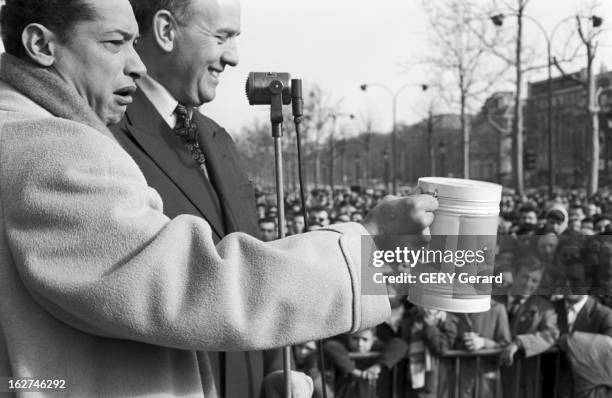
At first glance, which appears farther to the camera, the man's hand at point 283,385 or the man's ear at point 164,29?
the man's ear at point 164,29

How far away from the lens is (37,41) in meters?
1.42

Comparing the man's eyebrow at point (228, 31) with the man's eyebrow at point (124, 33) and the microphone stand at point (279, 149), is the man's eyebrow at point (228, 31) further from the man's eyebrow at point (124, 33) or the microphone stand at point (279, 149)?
the man's eyebrow at point (124, 33)

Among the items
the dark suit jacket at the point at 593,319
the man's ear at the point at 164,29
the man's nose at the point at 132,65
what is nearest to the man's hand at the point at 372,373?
the dark suit jacket at the point at 593,319

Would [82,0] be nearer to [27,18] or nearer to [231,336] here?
[27,18]

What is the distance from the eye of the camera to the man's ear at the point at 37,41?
142 cm

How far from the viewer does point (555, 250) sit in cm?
573

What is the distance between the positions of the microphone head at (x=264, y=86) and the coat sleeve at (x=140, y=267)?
703mm

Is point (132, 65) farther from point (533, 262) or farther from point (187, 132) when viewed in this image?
point (533, 262)

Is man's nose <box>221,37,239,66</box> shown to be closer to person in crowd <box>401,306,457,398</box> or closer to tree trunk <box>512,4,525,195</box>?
person in crowd <box>401,306,457,398</box>

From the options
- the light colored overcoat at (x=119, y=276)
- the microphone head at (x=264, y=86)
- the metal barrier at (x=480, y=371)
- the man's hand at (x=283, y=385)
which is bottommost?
the metal barrier at (x=480, y=371)

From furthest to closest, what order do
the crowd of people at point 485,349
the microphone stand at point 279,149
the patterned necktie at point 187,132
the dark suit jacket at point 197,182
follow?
the crowd of people at point 485,349 → the patterned necktie at point 187,132 → the dark suit jacket at point 197,182 → the microphone stand at point 279,149

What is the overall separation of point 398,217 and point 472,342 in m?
4.08

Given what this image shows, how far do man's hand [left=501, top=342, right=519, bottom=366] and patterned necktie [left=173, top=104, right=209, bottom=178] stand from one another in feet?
12.1

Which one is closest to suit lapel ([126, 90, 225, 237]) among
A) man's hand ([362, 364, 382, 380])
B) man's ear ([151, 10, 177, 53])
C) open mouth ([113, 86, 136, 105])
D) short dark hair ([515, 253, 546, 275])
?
man's ear ([151, 10, 177, 53])
